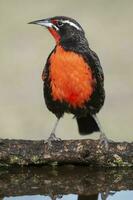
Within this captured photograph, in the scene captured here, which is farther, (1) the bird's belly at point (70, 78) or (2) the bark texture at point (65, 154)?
(1) the bird's belly at point (70, 78)

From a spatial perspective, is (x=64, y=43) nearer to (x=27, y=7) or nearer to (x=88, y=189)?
(x=88, y=189)

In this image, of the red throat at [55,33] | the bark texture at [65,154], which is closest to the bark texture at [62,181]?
the bark texture at [65,154]

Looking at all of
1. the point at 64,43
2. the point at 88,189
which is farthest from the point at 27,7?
the point at 88,189

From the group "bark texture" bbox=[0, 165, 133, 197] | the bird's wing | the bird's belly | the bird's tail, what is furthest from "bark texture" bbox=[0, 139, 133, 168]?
the bird's tail

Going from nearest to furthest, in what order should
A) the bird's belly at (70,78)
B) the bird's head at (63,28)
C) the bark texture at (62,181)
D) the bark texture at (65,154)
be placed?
the bark texture at (62,181) < the bark texture at (65,154) < the bird's belly at (70,78) < the bird's head at (63,28)

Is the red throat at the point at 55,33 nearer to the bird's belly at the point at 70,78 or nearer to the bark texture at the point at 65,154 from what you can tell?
the bird's belly at the point at 70,78

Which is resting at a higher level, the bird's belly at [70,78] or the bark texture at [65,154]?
the bird's belly at [70,78]

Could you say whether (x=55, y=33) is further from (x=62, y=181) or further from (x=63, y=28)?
(x=62, y=181)
